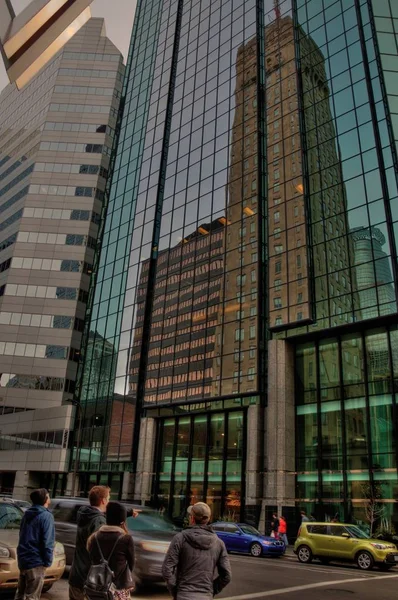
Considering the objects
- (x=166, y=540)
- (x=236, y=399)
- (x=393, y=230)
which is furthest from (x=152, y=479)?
(x=166, y=540)

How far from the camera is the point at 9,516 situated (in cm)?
1048

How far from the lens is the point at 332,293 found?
105ft

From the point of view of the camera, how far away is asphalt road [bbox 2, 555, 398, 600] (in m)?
10.5

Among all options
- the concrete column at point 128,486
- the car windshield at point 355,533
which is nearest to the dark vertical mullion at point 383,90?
the car windshield at point 355,533

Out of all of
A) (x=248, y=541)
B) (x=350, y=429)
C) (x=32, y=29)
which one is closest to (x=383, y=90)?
(x=350, y=429)

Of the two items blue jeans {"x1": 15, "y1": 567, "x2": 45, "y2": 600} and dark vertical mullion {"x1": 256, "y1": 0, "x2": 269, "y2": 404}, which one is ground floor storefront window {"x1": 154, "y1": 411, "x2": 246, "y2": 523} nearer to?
dark vertical mullion {"x1": 256, "y1": 0, "x2": 269, "y2": 404}

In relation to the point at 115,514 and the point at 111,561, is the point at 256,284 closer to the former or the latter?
the point at 115,514

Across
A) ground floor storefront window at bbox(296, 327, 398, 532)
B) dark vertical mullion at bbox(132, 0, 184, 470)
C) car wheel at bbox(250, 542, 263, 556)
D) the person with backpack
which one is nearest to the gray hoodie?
the person with backpack

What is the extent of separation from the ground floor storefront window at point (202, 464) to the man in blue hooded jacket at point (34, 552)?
28.4 m

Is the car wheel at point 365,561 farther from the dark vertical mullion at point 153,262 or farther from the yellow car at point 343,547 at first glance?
the dark vertical mullion at point 153,262

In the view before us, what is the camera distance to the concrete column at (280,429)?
99.4ft

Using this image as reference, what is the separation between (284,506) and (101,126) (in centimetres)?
5450

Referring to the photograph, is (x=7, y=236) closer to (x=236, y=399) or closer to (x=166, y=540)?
(x=236, y=399)

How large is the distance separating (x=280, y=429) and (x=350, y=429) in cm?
434
